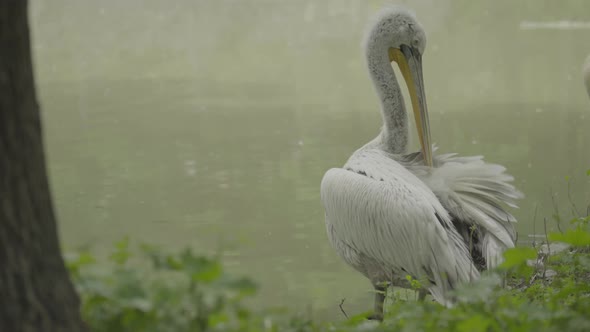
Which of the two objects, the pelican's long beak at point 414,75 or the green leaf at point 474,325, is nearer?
the green leaf at point 474,325

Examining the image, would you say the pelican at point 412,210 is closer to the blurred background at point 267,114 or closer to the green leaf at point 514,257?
the blurred background at point 267,114

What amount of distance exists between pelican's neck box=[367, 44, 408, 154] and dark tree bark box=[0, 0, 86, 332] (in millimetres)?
2923

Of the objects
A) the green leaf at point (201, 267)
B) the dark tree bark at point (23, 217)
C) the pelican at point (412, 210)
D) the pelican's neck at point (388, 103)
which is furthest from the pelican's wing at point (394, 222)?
the dark tree bark at point (23, 217)

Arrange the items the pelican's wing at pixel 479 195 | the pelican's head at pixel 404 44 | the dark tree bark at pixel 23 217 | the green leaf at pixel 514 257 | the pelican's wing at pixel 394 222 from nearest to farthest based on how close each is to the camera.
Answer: the dark tree bark at pixel 23 217, the green leaf at pixel 514 257, the pelican's wing at pixel 394 222, the pelican's wing at pixel 479 195, the pelican's head at pixel 404 44

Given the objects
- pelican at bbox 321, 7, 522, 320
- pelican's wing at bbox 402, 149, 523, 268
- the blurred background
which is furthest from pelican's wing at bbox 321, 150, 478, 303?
the blurred background

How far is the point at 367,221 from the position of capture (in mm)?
3801

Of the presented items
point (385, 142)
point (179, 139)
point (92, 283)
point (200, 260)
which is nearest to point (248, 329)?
point (200, 260)

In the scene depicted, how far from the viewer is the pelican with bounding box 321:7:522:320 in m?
3.53

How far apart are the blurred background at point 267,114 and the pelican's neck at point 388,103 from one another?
96cm

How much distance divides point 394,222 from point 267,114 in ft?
20.8

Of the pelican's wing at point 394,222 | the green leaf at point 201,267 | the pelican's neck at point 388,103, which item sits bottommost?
the pelican's wing at point 394,222

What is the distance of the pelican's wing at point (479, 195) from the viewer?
3656 millimetres

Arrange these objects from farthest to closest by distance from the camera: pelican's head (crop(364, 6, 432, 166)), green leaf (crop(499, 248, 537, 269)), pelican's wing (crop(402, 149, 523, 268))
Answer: pelican's head (crop(364, 6, 432, 166)) → pelican's wing (crop(402, 149, 523, 268)) → green leaf (crop(499, 248, 537, 269))

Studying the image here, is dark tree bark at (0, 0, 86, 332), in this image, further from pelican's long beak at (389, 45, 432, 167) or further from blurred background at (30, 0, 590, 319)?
pelican's long beak at (389, 45, 432, 167)
